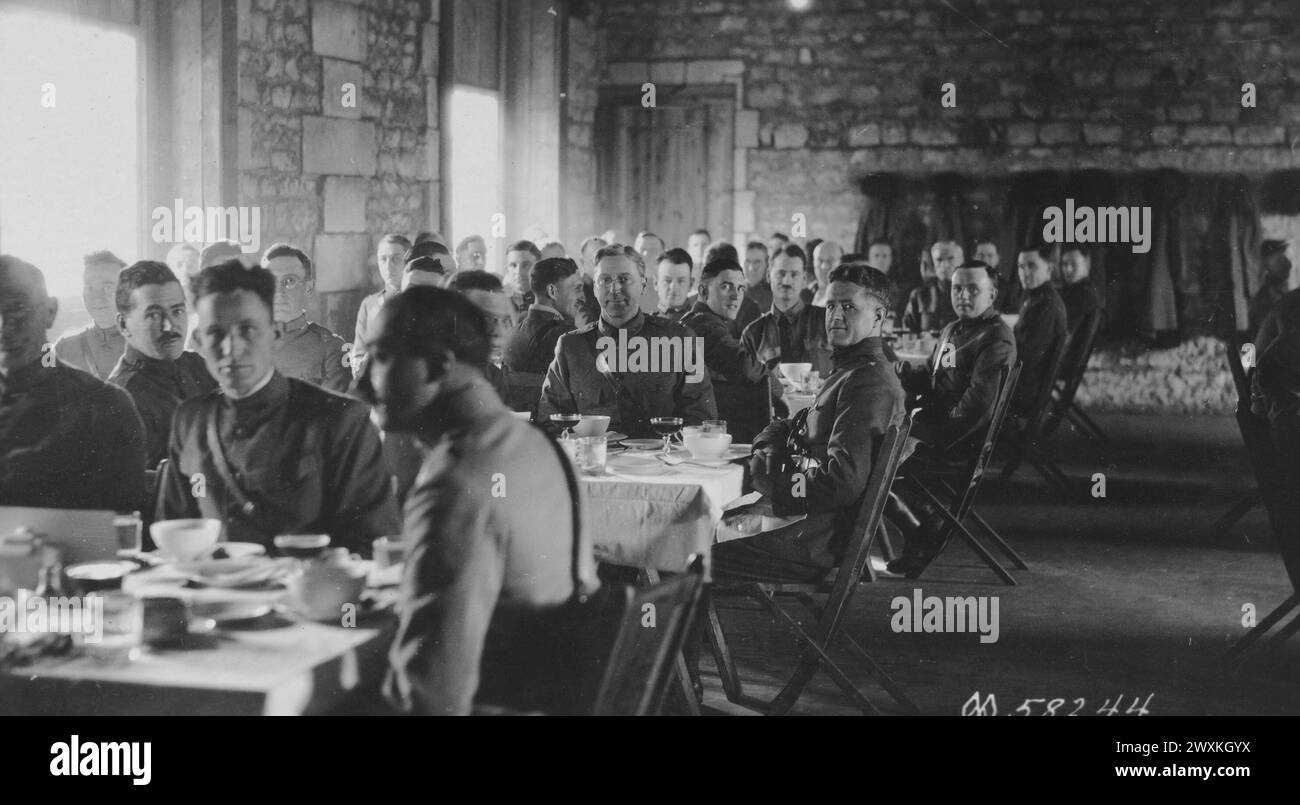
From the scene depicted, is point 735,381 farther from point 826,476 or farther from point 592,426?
point 826,476

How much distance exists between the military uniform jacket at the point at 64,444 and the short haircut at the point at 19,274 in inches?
7.1

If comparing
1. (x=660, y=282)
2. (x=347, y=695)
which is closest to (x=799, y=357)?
(x=660, y=282)

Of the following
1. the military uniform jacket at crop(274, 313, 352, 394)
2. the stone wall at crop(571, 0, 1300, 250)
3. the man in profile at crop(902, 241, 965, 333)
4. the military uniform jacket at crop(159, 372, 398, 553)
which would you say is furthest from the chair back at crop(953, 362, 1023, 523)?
the stone wall at crop(571, 0, 1300, 250)

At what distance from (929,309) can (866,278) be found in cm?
589

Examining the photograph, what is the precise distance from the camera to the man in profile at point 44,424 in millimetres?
3152

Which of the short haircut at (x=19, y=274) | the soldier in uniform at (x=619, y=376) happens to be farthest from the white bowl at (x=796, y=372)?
the short haircut at (x=19, y=274)

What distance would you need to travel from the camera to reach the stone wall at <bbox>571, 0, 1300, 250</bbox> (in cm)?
1073

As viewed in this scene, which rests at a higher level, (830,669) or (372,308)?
(372,308)

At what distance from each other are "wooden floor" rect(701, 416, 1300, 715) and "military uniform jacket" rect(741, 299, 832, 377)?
1.16 meters

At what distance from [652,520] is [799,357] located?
3343mm

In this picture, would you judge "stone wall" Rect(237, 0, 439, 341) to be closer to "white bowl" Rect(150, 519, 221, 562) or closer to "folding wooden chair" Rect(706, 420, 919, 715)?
"folding wooden chair" Rect(706, 420, 919, 715)
